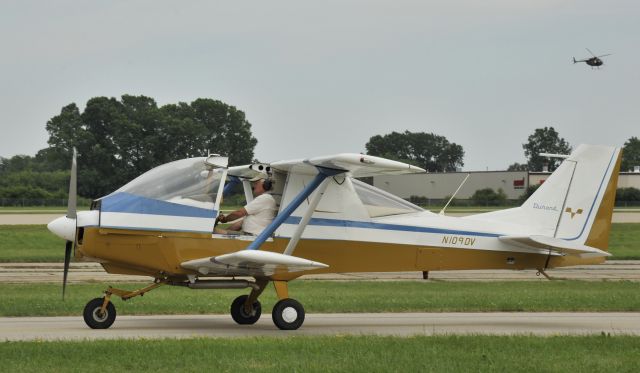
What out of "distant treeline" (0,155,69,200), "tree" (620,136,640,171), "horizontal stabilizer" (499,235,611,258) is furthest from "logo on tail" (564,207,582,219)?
"tree" (620,136,640,171)

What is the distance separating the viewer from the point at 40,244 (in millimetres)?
41625

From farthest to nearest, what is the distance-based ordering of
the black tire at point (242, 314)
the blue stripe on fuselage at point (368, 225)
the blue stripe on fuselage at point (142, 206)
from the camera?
1. the black tire at point (242, 314)
2. the blue stripe on fuselage at point (368, 225)
3. the blue stripe on fuselage at point (142, 206)

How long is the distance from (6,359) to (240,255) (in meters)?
3.66

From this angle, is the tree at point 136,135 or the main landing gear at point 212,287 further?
the tree at point 136,135

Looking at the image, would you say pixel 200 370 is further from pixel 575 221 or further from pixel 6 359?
pixel 575 221

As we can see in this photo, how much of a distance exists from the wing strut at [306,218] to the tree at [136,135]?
50.8m

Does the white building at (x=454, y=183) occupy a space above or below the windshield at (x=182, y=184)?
above

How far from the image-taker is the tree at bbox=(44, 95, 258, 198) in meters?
66.6

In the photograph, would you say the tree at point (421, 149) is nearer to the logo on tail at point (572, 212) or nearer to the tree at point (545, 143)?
the tree at point (545, 143)

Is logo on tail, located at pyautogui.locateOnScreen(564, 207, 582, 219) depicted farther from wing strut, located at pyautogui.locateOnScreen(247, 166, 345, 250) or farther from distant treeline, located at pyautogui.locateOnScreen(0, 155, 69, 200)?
distant treeline, located at pyautogui.locateOnScreen(0, 155, 69, 200)

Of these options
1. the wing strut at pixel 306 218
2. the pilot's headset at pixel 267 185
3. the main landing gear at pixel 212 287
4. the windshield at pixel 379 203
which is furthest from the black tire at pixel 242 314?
the windshield at pixel 379 203

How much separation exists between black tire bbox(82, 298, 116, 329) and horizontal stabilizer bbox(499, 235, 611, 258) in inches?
243

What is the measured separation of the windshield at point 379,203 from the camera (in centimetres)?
1534

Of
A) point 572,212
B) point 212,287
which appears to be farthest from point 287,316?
point 572,212
